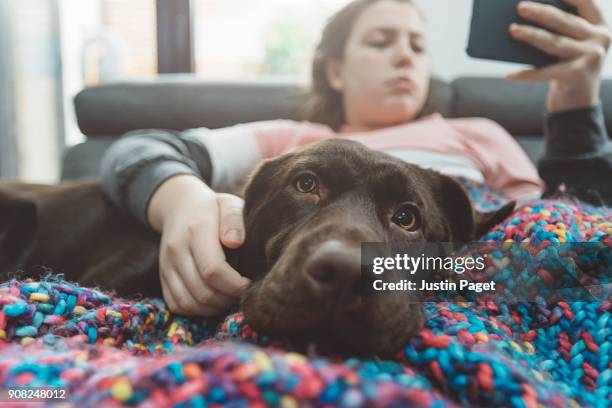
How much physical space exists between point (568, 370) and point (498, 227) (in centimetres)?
33

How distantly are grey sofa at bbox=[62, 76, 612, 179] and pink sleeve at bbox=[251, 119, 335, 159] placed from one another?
0.79 meters

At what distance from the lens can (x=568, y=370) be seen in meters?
0.67

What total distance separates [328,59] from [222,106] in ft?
2.66

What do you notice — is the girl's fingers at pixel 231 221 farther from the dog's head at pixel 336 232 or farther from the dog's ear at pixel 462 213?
the dog's ear at pixel 462 213

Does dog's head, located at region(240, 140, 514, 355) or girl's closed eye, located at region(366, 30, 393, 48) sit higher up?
girl's closed eye, located at region(366, 30, 393, 48)

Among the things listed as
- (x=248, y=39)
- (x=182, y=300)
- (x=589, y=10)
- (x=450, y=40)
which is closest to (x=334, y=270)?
(x=182, y=300)

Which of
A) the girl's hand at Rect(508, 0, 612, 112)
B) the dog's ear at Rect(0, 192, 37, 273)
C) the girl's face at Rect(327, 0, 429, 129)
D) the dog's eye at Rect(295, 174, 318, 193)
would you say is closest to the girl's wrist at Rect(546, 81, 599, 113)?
the girl's hand at Rect(508, 0, 612, 112)

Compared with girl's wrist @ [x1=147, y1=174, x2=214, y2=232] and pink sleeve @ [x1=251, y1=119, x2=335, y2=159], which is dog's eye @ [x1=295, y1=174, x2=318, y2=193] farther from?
pink sleeve @ [x1=251, y1=119, x2=335, y2=159]

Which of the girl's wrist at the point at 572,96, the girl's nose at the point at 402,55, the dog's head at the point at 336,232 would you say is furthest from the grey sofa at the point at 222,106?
the dog's head at the point at 336,232

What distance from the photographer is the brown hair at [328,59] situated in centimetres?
163

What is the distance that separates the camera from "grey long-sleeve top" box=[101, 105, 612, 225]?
1143 millimetres

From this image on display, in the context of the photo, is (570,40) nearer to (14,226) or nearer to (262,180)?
(262,180)

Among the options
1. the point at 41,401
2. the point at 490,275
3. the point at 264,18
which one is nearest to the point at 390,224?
the point at 490,275

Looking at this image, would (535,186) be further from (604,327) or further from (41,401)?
(41,401)
